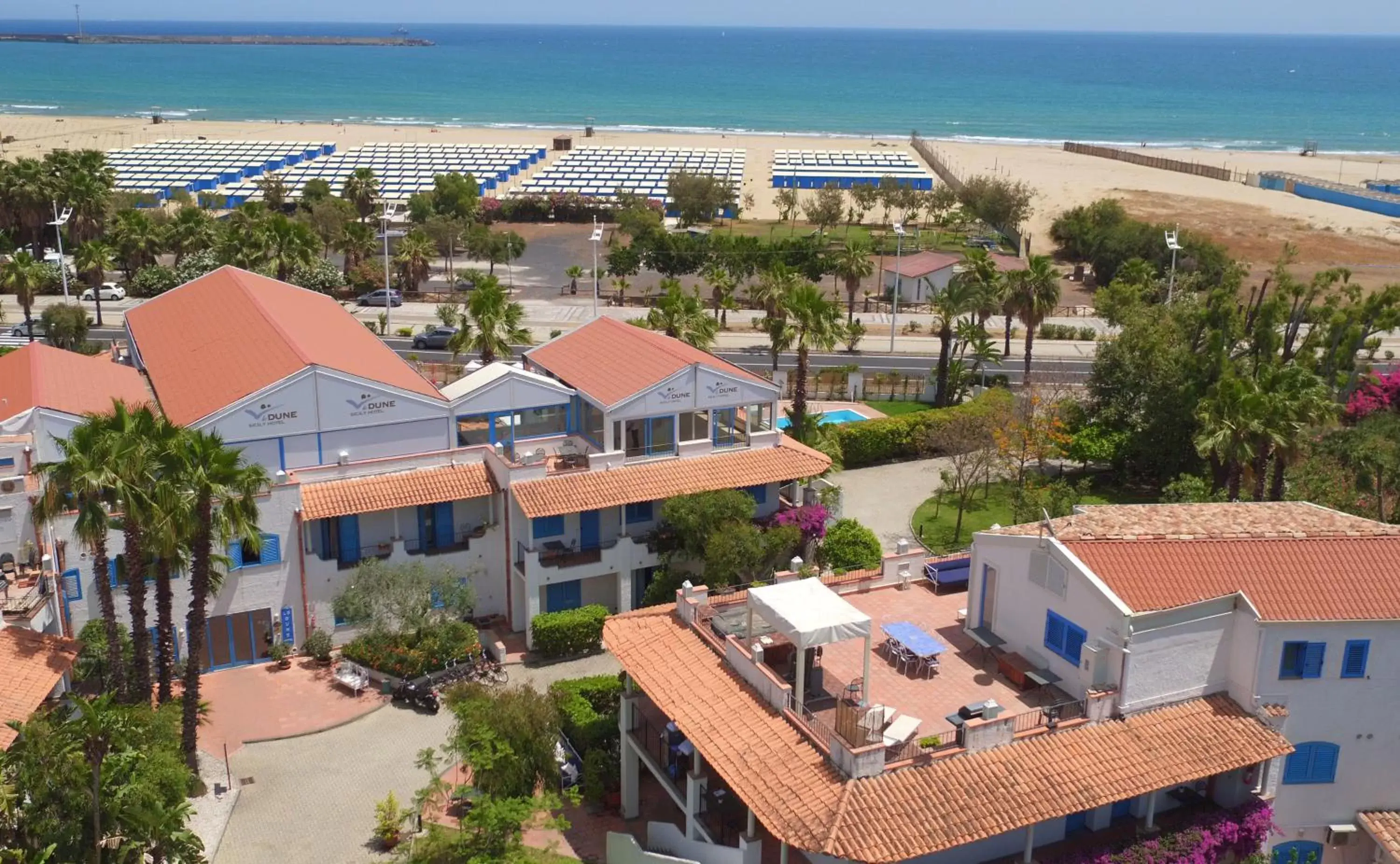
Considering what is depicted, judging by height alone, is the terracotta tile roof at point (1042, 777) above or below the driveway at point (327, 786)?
above

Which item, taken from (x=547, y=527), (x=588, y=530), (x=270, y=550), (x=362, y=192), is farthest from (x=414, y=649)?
(x=362, y=192)

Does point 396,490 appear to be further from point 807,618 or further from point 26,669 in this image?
point 807,618

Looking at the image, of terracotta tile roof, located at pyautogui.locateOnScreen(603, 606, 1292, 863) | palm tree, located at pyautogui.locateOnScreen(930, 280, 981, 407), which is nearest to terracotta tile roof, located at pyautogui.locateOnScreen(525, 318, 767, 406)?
terracotta tile roof, located at pyautogui.locateOnScreen(603, 606, 1292, 863)

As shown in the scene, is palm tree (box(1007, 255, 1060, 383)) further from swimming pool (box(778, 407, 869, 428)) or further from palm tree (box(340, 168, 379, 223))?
palm tree (box(340, 168, 379, 223))

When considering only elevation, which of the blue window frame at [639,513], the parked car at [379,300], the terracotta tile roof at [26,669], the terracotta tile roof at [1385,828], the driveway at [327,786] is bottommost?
the driveway at [327,786]

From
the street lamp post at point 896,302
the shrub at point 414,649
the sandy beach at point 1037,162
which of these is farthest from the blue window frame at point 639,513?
the sandy beach at point 1037,162

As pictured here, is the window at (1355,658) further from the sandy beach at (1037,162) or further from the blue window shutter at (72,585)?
the sandy beach at (1037,162)

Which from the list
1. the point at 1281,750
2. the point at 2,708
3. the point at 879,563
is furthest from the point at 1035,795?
the point at 2,708
